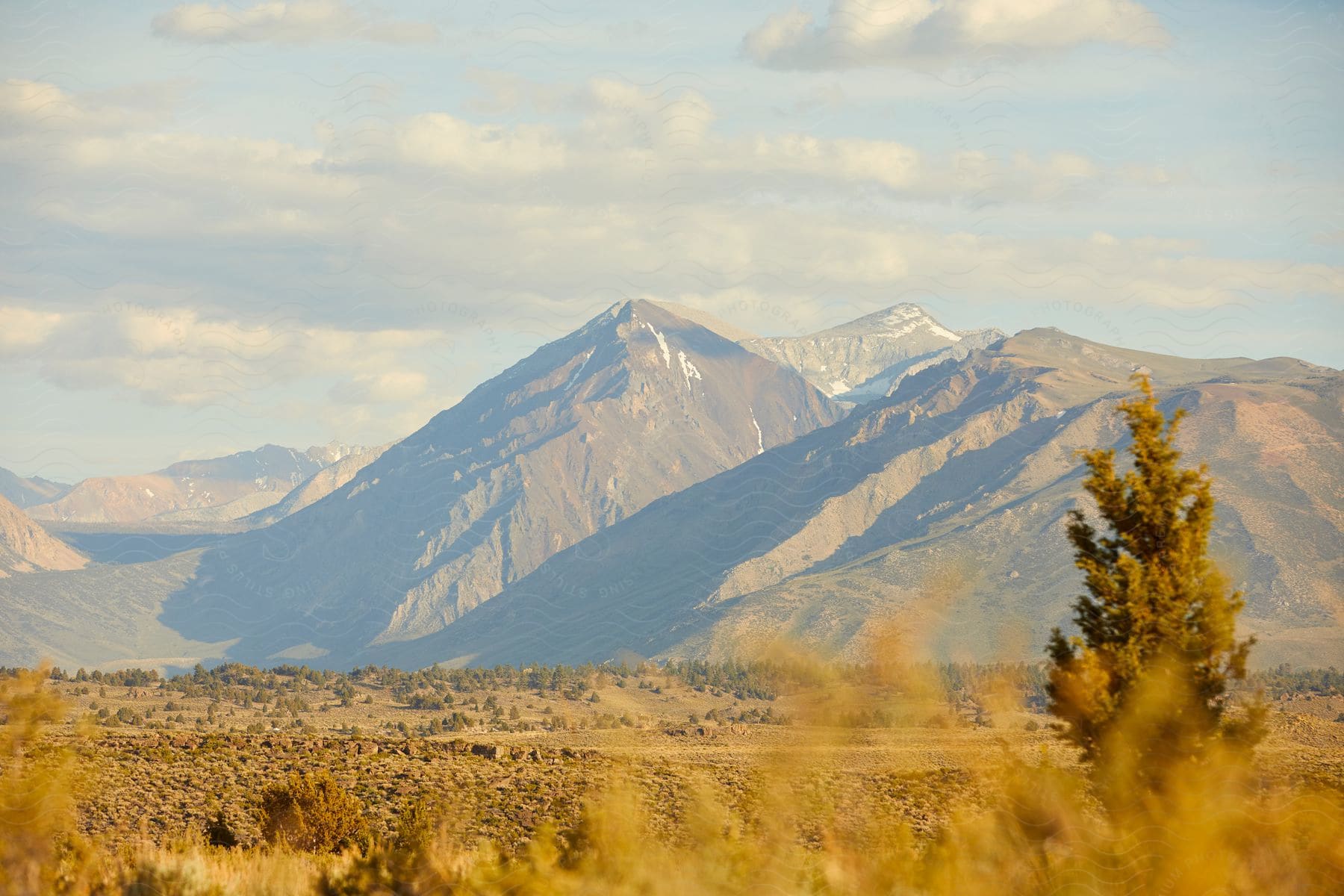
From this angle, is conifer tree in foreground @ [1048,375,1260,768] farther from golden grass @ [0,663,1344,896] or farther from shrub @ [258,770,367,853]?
shrub @ [258,770,367,853]

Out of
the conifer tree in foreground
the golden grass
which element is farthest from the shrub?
the golden grass

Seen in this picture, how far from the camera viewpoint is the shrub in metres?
33.6

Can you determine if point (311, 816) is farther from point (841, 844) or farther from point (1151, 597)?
point (841, 844)

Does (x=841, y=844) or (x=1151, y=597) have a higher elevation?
(x=1151, y=597)

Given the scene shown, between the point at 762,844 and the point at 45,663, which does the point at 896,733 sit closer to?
the point at 762,844

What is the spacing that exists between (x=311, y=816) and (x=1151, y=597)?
22.7m

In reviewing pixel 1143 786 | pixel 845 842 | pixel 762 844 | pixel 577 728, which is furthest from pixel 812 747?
pixel 577 728

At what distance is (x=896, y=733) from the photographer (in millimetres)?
11617

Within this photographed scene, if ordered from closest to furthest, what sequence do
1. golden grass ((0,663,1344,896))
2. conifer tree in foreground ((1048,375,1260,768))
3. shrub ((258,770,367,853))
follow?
golden grass ((0,663,1344,896)) < conifer tree in foreground ((1048,375,1260,768)) < shrub ((258,770,367,853))

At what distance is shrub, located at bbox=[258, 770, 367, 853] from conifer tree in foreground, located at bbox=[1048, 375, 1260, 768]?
19309mm

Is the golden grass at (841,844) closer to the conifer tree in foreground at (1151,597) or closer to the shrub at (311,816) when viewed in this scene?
the conifer tree in foreground at (1151,597)

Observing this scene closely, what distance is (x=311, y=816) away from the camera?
34.6m

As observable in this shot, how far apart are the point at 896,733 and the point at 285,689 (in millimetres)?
128667

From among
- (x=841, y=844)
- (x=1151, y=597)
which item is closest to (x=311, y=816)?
(x=1151, y=597)
